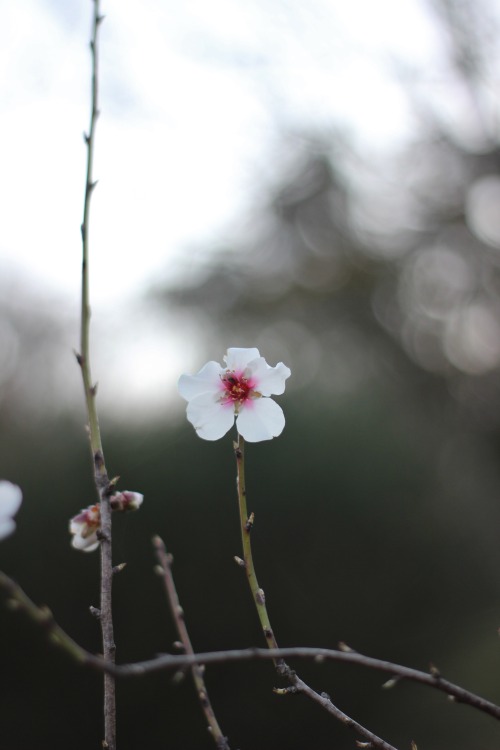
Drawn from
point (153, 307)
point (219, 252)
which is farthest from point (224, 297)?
point (153, 307)

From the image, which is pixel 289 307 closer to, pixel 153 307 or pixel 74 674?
pixel 153 307

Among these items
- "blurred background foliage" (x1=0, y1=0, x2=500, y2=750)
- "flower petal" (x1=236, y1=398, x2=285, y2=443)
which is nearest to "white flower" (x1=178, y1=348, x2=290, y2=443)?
"flower petal" (x1=236, y1=398, x2=285, y2=443)

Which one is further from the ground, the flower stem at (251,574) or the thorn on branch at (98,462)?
the thorn on branch at (98,462)

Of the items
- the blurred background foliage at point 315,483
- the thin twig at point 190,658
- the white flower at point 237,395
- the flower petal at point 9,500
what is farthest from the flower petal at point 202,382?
the blurred background foliage at point 315,483

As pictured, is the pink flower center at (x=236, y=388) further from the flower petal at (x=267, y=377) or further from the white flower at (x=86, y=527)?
the white flower at (x=86, y=527)

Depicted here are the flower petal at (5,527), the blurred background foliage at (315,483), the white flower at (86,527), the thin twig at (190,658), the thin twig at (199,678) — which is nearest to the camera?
the thin twig at (190,658)

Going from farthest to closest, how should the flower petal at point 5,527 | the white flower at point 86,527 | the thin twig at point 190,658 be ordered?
the white flower at point 86,527
the flower petal at point 5,527
the thin twig at point 190,658

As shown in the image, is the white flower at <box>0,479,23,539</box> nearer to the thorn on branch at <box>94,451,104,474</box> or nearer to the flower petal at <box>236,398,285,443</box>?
the thorn on branch at <box>94,451,104,474</box>

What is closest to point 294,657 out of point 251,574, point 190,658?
point 190,658
